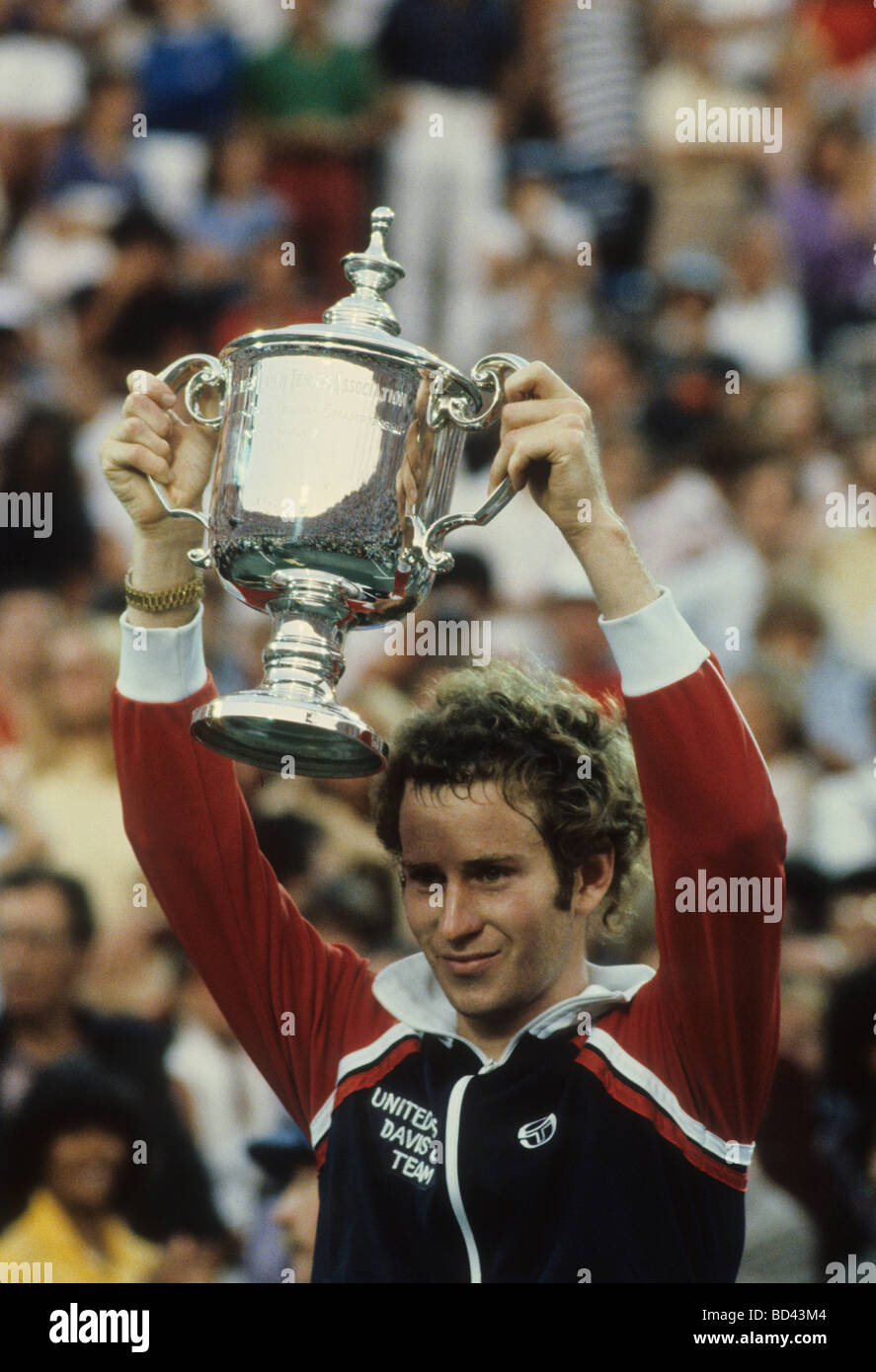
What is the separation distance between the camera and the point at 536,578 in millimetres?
4910

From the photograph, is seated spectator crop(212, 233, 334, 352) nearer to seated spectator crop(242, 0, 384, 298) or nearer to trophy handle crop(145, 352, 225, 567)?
seated spectator crop(242, 0, 384, 298)

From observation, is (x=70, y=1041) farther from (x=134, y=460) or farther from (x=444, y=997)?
(x=134, y=460)

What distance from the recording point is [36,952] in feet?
12.2

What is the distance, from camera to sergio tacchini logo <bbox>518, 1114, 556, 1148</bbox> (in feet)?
7.04

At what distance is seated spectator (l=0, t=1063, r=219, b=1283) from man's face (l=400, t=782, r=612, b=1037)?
133cm

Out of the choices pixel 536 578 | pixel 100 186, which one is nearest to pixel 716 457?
pixel 536 578

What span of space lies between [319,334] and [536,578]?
2.81 metres

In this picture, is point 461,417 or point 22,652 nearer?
point 461,417

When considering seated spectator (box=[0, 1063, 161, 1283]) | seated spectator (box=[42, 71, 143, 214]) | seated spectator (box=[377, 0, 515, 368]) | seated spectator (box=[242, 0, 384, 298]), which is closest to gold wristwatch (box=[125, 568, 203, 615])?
seated spectator (box=[0, 1063, 161, 1283])

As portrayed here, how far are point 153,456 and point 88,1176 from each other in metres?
1.61

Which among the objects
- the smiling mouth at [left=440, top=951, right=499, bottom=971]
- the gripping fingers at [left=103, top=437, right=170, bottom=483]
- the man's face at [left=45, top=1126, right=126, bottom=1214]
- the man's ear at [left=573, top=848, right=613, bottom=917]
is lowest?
the man's face at [left=45, top=1126, right=126, bottom=1214]

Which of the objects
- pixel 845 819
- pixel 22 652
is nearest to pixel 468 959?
pixel 845 819

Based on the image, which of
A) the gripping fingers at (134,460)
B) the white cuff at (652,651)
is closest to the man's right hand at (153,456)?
the gripping fingers at (134,460)
